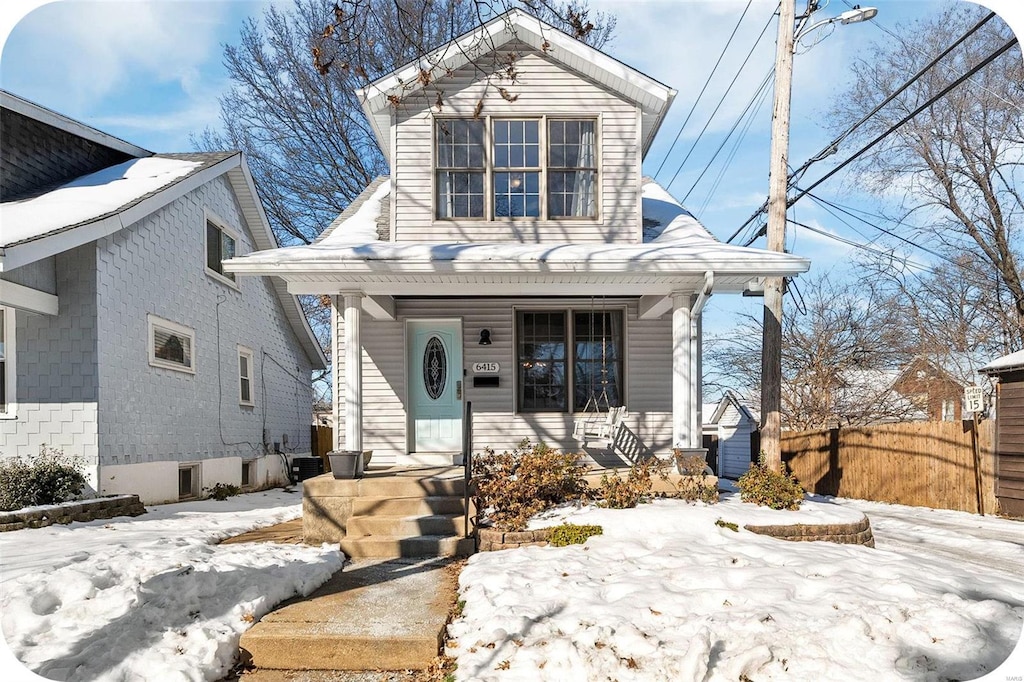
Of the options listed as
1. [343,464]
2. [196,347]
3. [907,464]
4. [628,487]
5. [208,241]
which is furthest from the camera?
[208,241]

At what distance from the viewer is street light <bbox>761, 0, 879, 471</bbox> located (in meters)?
9.23

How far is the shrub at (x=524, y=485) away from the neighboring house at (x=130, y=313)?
17.8ft

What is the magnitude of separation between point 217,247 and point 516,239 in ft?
22.9

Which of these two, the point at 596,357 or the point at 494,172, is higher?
the point at 494,172

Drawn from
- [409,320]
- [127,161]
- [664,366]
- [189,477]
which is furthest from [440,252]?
[127,161]

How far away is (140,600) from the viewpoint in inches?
168

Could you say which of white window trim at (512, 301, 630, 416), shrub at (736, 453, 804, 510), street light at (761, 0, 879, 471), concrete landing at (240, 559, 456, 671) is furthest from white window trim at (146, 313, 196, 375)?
street light at (761, 0, 879, 471)

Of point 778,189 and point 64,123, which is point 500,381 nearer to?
point 778,189

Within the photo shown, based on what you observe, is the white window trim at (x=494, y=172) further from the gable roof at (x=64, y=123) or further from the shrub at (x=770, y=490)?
the gable roof at (x=64, y=123)

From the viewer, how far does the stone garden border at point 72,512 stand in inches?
287

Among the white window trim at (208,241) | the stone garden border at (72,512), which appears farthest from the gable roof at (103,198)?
the stone garden border at (72,512)

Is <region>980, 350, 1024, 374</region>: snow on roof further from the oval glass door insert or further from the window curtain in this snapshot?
the oval glass door insert

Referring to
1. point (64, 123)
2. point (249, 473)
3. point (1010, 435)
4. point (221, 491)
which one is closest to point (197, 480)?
point (221, 491)

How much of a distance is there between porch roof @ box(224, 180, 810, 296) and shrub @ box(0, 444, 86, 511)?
3522mm
